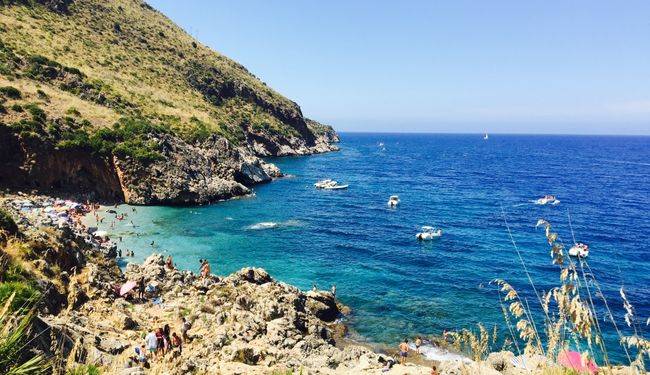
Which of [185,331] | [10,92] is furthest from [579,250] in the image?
[10,92]

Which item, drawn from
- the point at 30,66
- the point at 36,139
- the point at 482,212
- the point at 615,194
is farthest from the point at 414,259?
the point at 30,66

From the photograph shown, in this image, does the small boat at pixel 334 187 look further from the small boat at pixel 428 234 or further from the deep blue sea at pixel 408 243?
the small boat at pixel 428 234

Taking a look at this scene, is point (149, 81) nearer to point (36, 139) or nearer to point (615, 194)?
point (36, 139)

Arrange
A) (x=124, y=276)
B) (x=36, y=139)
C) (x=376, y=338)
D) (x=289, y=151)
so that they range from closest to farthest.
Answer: (x=376, y=338) → (x=124, y=276) → (x=36, y=139) → (x=289, y=151)

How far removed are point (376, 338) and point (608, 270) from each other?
24.9 meters

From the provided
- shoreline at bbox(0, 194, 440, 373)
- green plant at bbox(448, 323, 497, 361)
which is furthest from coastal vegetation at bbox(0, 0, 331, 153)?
green plant at bbox(448, 323, 497, 361)

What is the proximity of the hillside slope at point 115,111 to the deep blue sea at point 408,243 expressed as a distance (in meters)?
6.27

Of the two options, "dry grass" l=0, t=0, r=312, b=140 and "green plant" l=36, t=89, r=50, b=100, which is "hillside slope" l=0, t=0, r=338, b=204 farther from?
"dry grass" l=0, t=0, r=312, b=140

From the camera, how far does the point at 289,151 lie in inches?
4973

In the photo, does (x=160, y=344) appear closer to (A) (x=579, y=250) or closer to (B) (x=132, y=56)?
(A) (x=579, y=250)

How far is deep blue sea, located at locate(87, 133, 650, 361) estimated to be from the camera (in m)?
30.3

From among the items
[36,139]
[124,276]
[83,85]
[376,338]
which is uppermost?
[83,85]

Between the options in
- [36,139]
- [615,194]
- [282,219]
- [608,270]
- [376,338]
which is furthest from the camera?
[615,194]

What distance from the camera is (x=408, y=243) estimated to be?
44.8 meters
